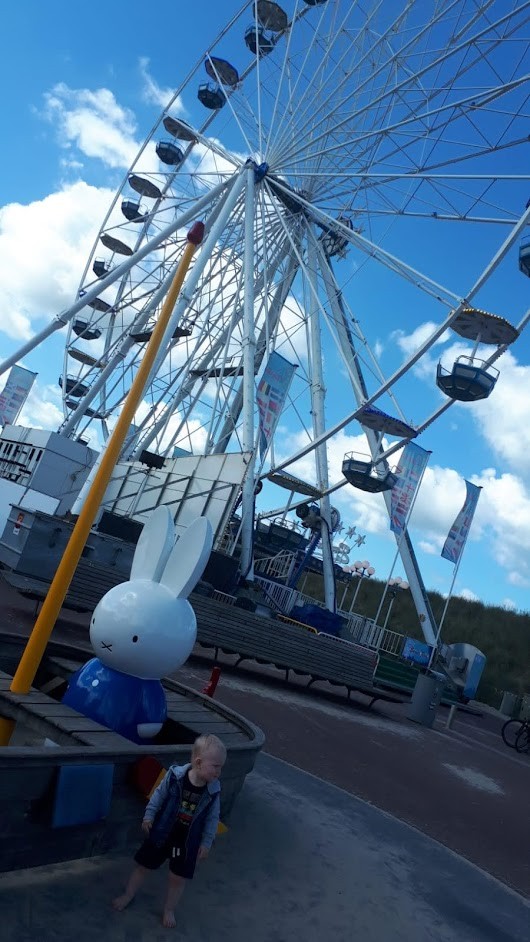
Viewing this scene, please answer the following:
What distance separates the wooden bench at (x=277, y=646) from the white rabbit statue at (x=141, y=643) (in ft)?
25.3

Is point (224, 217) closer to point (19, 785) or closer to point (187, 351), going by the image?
point (187, 351)

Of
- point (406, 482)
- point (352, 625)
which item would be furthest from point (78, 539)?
point (352, 625)

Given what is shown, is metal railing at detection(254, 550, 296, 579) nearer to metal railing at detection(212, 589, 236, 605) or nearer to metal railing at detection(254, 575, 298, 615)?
metal railing at detection(254, 575, 298, 615)

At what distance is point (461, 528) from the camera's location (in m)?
25.9

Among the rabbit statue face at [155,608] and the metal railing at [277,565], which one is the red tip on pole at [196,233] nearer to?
the rabbit statue face at [155,608]

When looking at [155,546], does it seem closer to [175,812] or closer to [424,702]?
[175,812]

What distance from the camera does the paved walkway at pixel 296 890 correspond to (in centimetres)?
332

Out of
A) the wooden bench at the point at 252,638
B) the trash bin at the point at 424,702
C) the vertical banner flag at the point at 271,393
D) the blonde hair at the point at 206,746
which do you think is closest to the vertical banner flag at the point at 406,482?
the vertical banner flag at the point at 271,393

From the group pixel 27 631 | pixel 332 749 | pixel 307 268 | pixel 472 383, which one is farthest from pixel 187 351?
pixel 332 749

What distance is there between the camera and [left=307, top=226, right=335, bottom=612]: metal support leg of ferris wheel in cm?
2397

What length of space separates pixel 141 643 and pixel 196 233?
8.19ft

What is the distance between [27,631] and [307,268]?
16411 millimetres

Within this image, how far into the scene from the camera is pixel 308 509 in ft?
103

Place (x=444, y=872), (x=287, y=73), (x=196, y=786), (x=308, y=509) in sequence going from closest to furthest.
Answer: (x=196, y=786), (x=444, y=872), (x=287, y=73), (x=308, y=509)
